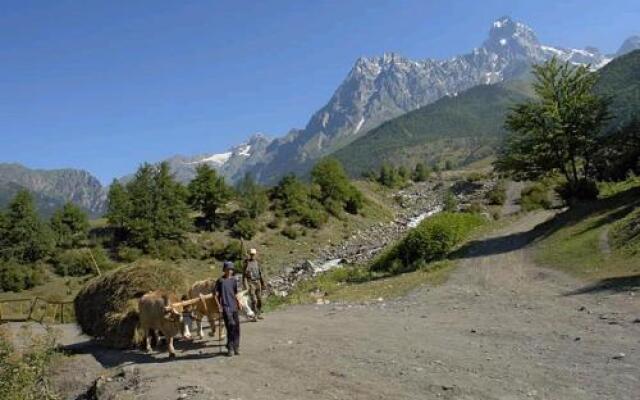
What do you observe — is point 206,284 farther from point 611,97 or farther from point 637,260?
point 611,97

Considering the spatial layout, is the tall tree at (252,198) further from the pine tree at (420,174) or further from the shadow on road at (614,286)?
the pine tree at (420,174)

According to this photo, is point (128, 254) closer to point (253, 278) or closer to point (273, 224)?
point (273, 224)

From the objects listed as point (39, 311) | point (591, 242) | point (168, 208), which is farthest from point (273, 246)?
point (591, 242)

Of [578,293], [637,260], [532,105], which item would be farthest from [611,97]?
[578,293]

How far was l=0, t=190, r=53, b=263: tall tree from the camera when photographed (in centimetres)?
6481

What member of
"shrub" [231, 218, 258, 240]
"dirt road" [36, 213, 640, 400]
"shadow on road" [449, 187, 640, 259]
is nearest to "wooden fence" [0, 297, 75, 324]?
"dirt road" [36, 213, 640, 400]

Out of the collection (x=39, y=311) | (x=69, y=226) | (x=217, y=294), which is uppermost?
(x=69, y=226)

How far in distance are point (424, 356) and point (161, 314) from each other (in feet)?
23.5

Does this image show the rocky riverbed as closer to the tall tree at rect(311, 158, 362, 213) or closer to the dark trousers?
the tall tree at rect(311, 158, 362, 213)

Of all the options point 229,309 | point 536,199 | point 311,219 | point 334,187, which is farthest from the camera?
point 334,187

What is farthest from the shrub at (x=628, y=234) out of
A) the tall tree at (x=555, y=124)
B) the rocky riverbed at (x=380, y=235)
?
the rocky riverbed at (x=380, y=235)

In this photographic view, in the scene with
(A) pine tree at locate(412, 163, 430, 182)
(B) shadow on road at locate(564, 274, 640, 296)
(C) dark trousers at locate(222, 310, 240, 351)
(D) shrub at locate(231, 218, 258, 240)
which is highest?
(A) pine tree at locate(412, 163, 430, 182)

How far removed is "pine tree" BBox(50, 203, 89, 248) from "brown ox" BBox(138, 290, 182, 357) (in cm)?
5667

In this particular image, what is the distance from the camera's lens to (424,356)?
14.7 m
